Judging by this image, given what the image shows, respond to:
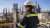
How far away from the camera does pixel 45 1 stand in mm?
1244

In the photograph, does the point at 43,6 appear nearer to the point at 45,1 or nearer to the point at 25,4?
the point at 45,1

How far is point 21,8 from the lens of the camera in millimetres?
1189

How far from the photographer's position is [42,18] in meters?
1.18

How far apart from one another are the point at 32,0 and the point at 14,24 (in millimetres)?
343

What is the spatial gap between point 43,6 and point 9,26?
18.0 inches

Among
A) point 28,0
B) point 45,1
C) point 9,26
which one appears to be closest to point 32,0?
point 28,0

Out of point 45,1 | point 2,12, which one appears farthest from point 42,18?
point 2,12

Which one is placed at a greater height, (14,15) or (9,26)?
(14,15)

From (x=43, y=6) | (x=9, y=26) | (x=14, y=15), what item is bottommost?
(x=9, y=26)

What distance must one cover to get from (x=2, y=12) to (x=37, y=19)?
0.40m

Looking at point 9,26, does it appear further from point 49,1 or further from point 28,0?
point 49,1

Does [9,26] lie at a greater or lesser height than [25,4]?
lesser

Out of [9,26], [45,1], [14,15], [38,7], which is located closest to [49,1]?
[45,1]

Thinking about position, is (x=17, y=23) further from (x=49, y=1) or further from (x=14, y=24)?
(x=49, y=1)
